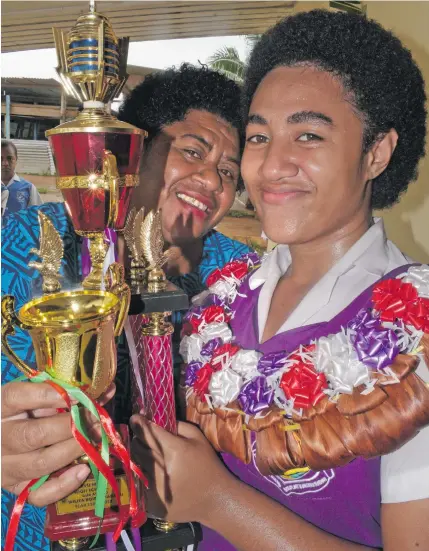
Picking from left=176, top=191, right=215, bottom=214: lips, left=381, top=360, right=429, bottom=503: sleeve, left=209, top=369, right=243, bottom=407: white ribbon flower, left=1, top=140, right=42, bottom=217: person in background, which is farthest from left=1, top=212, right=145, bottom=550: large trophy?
left=1, top=140, right=42, bottom=217: person in background

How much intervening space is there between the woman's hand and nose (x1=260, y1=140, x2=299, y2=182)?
0.54 meters

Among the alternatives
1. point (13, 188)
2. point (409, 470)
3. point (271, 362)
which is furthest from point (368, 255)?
point (13, 188)

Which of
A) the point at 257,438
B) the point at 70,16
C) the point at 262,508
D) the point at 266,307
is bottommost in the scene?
the point at 262,508

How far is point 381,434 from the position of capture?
87 centimetres

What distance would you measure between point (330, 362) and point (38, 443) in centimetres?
52

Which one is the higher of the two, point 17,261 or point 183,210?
point 183,210

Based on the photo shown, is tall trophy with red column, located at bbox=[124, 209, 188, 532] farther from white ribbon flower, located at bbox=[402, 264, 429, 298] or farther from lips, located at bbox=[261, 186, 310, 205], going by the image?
white ribbon flower, located at bbox=[402, 264, 429, 298]

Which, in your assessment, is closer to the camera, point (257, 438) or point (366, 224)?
point (257, 438)

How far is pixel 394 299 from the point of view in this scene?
3.04 ft

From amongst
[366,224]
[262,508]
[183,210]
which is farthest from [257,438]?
[183,210]

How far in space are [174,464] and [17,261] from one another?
755mm

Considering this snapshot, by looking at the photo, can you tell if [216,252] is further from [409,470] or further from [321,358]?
[409,470]

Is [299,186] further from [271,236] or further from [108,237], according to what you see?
[108,237]

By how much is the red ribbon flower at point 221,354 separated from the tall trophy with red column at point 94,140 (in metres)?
0.39
